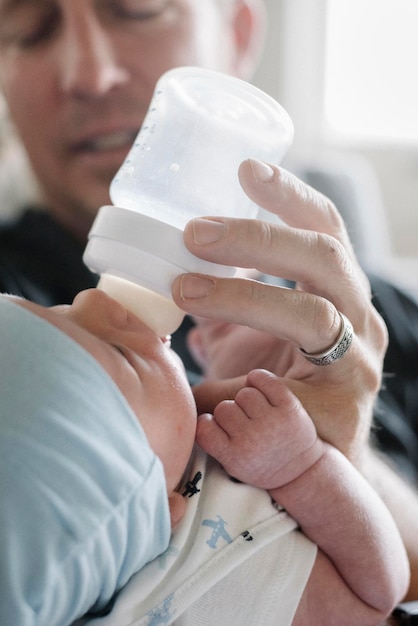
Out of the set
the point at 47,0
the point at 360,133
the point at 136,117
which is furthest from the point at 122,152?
the point at 360,133

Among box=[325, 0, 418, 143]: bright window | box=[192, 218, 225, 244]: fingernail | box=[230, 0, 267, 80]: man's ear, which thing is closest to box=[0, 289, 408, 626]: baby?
box=[192, 218, 225, 244]: fingernail

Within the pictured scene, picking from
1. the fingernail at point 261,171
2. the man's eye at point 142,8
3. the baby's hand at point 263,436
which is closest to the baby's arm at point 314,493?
the baby's hand at point 263,436

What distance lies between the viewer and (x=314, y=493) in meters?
0.77

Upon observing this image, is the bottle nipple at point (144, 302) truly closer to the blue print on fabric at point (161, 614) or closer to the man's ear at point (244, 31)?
the blue print on fabric at point (161, 614)

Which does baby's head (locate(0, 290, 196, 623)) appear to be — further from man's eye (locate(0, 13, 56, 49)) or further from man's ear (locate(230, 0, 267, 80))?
man's ear (locate(230, 0, 267, 80))

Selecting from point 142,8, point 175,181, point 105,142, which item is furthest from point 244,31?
point 175,181

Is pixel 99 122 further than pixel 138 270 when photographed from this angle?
Yes

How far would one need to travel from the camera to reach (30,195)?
184cm

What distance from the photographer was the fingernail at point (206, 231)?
701 millimetres

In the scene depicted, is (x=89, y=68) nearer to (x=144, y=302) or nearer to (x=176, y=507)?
(x=144, y=302)

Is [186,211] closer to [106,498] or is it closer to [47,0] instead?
[106,498]

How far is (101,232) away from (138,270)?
6 cm

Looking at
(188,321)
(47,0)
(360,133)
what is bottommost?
(360,133)

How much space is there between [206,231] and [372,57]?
117 inches
